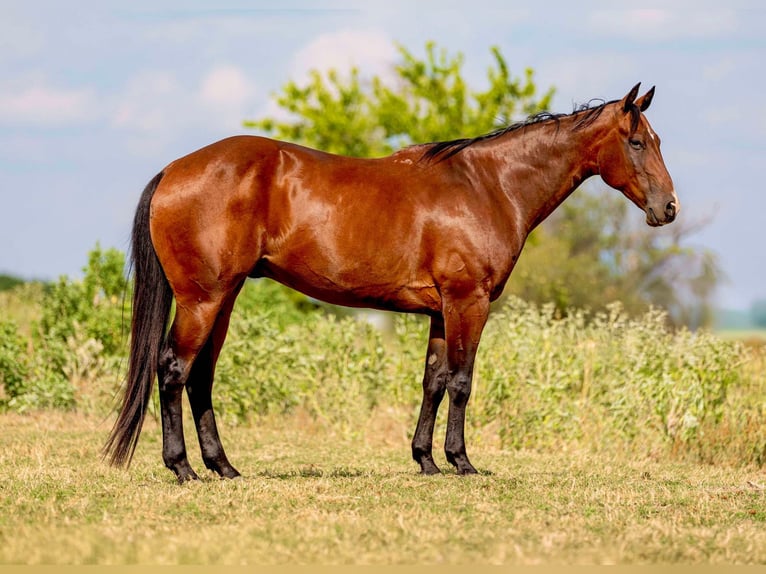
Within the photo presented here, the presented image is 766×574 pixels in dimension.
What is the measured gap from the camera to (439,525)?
17.3ft

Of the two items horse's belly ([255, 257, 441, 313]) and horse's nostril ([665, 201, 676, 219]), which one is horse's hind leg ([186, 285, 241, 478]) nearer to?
horse's belly ([255, 257, 441, 313])

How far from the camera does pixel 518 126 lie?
7.48m

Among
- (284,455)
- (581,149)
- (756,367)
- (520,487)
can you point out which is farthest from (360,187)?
(756,367)

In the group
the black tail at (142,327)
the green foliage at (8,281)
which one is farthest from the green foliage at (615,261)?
the black tail at (142,327)

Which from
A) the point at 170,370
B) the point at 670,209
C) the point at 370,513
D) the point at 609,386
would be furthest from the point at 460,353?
the point at 609,386

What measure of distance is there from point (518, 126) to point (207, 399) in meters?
3.01

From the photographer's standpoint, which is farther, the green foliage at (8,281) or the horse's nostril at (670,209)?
the green foliage at (8,281)

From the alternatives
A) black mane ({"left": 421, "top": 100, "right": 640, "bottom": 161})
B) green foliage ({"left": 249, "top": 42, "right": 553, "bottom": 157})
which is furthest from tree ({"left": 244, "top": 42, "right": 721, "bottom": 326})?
black mane ({"left": 421, "top": 100, "right": 640, "bottom": 161})

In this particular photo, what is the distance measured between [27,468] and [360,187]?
3135mm

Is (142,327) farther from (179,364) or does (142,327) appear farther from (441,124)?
(441,124)

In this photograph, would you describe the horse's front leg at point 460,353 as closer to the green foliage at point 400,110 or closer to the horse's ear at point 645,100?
the horse's ear at point 645,100

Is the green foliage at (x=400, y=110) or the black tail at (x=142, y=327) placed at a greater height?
the green foliage at (x=400, y=110)

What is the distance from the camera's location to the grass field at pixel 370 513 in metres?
4.66

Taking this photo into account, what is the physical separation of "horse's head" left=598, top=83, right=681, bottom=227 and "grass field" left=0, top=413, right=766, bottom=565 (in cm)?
197
